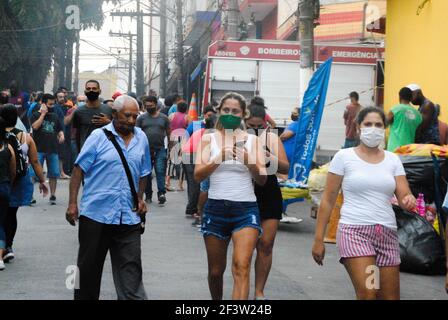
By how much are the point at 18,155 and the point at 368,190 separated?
4478 millimetres

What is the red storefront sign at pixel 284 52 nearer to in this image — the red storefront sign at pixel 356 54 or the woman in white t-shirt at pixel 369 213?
the red storefront sign at pixel 356 54

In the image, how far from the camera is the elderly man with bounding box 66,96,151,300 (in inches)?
243

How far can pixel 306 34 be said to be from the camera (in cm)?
1645

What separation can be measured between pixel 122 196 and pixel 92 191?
221mm

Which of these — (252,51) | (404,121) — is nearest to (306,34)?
(252,51)

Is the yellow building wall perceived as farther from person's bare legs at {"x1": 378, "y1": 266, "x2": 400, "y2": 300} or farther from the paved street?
person's bare legs at {"x1": 378, "y1": 266, "x2": 400, "y2": 300}

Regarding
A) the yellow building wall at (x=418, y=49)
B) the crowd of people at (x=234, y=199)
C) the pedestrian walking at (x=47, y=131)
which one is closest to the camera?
the crowd of people at (x=234, y=199)

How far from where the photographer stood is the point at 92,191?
20.5ft

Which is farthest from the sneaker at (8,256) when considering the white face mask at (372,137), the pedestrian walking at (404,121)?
the pedestrian walking at (404,121)

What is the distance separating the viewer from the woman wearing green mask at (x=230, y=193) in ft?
20.9

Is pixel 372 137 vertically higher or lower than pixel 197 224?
higher

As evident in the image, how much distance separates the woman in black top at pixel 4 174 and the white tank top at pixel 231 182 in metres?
3.07

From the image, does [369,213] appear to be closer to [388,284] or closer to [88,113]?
[388,284]

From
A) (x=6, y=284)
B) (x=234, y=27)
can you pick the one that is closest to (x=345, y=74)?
(x=234, y=27)
